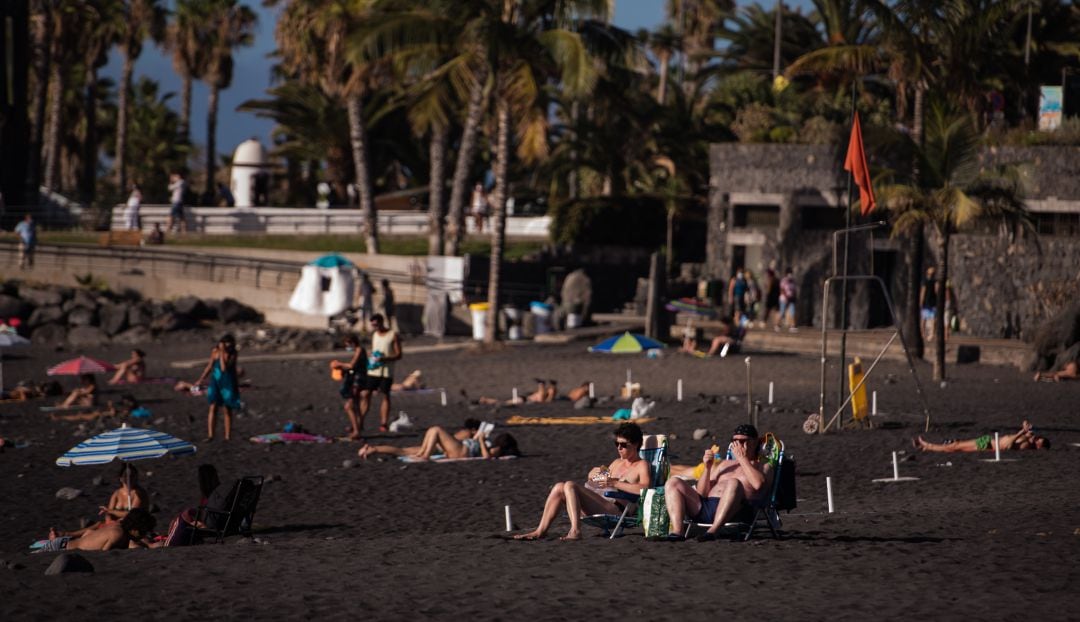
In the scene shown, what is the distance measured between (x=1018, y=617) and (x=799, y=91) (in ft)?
132

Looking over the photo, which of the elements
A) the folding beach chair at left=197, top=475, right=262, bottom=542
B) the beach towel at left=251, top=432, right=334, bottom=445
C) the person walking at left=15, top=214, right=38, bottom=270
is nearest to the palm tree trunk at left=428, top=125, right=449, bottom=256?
A: the person walking at left=15, top=214, right=38, bottom=270

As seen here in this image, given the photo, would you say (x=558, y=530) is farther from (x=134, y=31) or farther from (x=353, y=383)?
(x=134, y=31)

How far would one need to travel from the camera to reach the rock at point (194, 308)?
39.2 metres

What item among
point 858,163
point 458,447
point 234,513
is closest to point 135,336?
point 458,447

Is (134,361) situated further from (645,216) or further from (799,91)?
(799,91)

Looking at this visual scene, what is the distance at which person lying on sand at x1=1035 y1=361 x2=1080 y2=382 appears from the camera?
25094 millimetres

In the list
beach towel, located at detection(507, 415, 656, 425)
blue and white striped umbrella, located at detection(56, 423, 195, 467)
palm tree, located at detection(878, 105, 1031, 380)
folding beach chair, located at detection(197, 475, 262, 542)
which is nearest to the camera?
folding beach chair, located at detection(197, 475, 262, 542)

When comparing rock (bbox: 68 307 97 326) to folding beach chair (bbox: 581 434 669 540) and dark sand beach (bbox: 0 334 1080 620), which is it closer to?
dark sand beach (bbox: 0 334 1080 620)

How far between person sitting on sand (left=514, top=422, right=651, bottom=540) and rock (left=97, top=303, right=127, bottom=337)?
2791 centimetres

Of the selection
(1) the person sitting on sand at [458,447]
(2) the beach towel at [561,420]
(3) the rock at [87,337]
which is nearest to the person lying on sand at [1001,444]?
(2) the beach towel at [561,420]

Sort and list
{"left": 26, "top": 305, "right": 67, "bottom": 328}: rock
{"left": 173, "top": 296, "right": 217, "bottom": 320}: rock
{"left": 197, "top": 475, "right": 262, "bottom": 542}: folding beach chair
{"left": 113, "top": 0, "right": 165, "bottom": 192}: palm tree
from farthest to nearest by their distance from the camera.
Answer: {"left": 113, "top": 0, "right": 165, "bottom": 192}: palm tree < {"left": 173, "top": 296, "right": 217, "bottom": 320}: rock < {"left": 26, "top": 305, "right": 67, "bottom": 328}: rock < {"left": 197, "top": 475, "right": 262, "bottom": 542}: folding beach chair

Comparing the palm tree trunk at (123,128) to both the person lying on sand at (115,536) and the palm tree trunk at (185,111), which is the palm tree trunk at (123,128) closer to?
the palm tree trunk at (185,111)

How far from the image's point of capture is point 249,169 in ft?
171

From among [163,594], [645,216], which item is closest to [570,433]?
[163,594]
